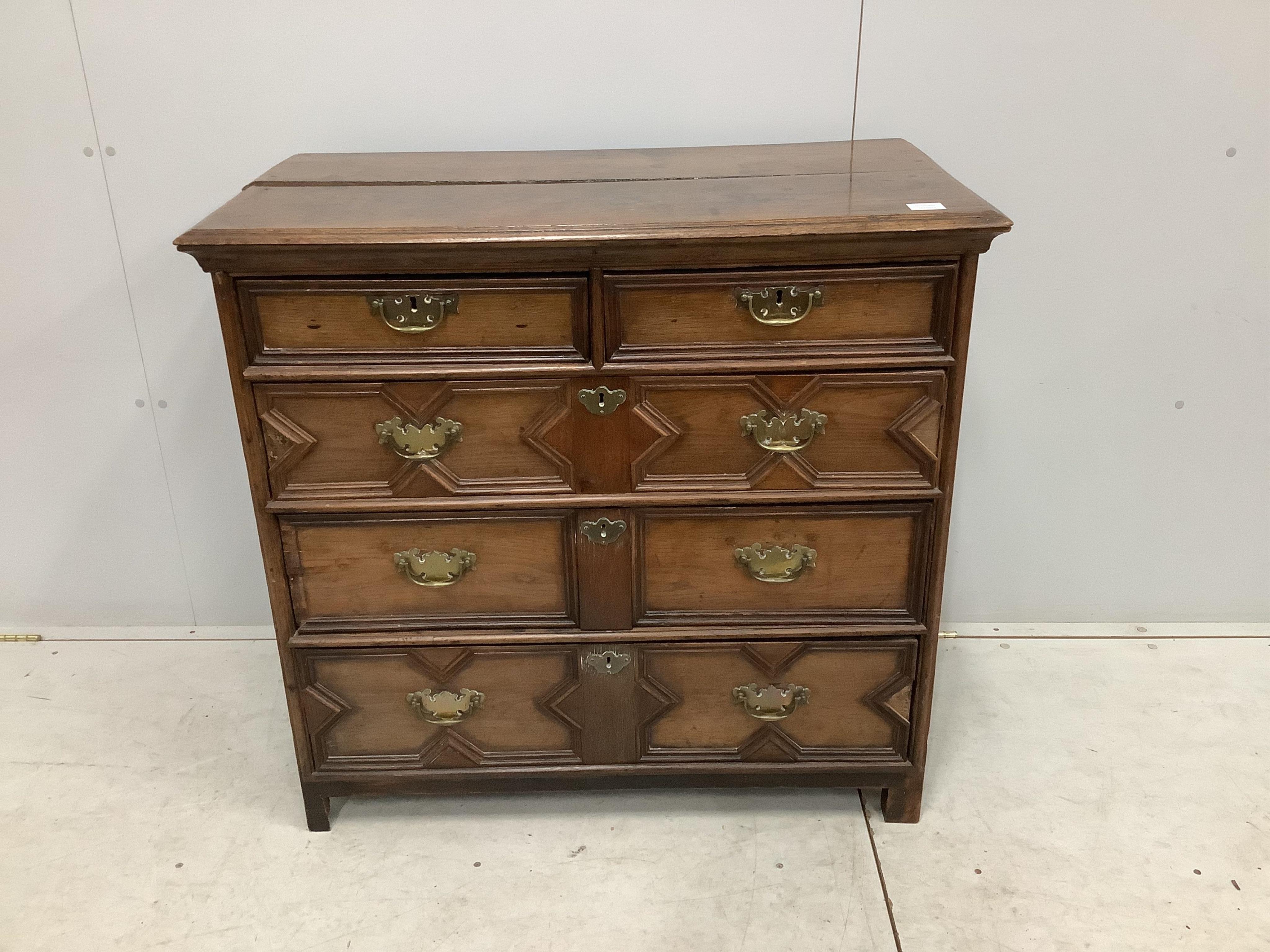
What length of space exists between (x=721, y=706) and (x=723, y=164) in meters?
1.04

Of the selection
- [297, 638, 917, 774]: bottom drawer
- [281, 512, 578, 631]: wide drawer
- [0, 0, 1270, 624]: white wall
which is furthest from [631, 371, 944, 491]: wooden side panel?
[0, 0, 1270, 624]: white wall

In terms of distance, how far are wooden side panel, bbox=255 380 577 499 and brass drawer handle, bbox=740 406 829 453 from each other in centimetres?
31

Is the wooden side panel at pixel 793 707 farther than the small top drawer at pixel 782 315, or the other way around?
the wooden side panel at pixel 793 707

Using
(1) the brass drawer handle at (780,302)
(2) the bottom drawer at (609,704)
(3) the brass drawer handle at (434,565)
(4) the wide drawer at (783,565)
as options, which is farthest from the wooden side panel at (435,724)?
(1) the brass drawer handle at (780,302)

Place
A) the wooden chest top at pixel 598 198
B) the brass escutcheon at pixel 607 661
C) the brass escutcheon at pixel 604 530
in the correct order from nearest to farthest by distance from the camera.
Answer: the wooden chest top at pixel 598 198, the brass escutcheon at pixel 604 530, the brass escutcheon at pixel 607 661

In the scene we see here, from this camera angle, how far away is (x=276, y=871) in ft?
6.35

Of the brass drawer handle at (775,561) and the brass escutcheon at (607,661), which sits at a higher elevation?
the brass drawer handle at (775,561)

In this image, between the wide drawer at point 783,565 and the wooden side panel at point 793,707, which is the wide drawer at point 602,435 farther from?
the wooden side panel at point 793,707

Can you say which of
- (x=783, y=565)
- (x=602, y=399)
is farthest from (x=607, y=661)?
(x=602, y=399)

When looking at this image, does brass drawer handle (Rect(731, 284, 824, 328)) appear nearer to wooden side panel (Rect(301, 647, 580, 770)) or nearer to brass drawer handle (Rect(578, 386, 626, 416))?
brass drawer handle (Rect(578, 386, 626, 416))

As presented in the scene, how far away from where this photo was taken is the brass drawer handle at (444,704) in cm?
191

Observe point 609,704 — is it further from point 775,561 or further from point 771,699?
point 775,561

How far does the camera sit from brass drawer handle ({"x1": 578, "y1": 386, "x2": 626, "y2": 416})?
167 cm

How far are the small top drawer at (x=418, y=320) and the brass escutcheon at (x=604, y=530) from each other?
0.97 feet
